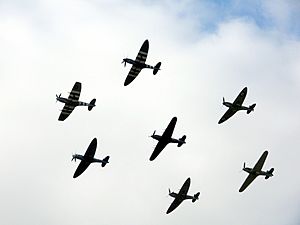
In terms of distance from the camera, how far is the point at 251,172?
12262 centimetres

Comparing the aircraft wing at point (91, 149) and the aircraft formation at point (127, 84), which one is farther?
the aircraft wing at point (91, 149)

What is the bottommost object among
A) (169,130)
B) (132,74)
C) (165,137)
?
(165,137)

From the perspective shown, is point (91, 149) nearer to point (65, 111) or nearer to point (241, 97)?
point (65, 111)

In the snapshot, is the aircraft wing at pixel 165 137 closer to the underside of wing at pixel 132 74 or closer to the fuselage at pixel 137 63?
the fuselage at pixel 137 63

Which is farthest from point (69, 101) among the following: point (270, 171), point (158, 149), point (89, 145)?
point (270, 171)

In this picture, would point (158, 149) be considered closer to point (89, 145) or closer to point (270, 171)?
point (89, 145)

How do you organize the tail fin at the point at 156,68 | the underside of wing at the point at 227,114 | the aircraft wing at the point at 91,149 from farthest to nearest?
the underside of wing at the point at 227,114 < the aircraft wing at the point at 91,149 < the tail fin at the point at 156,68

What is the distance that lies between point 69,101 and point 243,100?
27964 mm

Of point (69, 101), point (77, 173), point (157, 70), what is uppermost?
point (157, 70)

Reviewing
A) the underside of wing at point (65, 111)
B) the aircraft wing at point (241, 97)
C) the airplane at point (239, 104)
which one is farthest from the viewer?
the aircraft wing at point (241, 97)

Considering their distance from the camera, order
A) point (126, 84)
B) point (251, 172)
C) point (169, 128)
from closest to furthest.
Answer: point (169, 128) → point (126, 84) → point (251, 172)

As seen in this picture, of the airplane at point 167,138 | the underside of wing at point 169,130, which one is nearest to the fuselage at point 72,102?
the airplane at point 167,138

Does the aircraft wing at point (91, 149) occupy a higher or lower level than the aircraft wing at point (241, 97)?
lower

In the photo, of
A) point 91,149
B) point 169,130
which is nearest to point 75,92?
point 91,149
